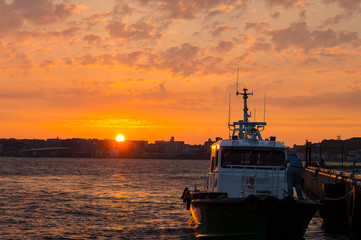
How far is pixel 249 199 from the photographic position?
14.7 meters

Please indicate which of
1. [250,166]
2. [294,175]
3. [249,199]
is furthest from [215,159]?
[249,199]

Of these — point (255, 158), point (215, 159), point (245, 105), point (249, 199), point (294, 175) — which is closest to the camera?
point (249, 199)

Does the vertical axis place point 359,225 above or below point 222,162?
below

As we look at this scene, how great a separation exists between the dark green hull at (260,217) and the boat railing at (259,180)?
5.95 feet

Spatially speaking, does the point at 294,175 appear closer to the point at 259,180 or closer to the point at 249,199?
the point at 259,180

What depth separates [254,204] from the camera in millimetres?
14672

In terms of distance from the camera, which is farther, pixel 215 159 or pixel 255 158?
pixel 215 159

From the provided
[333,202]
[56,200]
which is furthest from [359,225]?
[56,200]

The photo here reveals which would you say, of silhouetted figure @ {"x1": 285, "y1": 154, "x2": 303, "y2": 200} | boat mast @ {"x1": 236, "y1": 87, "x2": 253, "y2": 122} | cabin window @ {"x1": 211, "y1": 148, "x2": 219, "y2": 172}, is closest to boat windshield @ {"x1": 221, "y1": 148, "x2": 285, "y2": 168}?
cabin window @ {"x1": 211, "y1": 148, "x2": 219, "y2": 172}

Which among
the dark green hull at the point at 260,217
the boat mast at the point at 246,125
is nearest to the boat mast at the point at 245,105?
the boat mast at the point at 246,125

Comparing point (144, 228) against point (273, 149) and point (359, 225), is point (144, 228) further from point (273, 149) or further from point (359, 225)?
point (359, 225)

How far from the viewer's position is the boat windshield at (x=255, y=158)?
17.6 m

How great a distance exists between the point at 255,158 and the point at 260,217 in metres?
3.15

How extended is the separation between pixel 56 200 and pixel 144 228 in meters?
14.3
